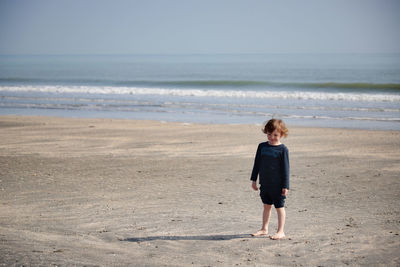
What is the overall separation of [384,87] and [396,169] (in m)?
28.2

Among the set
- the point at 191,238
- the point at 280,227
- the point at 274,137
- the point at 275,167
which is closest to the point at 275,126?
the point at 274,137

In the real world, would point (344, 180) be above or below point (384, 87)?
below

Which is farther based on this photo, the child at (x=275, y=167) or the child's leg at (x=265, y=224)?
the child's leg at (x=265, y=224)

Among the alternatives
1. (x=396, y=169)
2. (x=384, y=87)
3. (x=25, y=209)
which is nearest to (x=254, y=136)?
(x=396, y=169)

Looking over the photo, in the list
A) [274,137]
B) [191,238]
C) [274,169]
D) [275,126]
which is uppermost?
[275,126]

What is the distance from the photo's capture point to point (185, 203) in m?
6.43

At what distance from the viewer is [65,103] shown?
80.9 ft

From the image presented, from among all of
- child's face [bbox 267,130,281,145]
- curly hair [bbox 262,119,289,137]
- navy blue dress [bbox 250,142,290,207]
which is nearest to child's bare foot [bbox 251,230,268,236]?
navy blue dress [bbox 250,142,290,207]

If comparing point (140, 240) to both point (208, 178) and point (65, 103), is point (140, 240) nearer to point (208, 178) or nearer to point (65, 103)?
point (208, 178)

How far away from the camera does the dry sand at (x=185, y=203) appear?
4.56 meters

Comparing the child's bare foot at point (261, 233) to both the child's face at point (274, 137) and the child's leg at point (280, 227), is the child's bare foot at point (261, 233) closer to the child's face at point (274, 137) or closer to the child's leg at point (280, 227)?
the child's leg at point (280, 227)

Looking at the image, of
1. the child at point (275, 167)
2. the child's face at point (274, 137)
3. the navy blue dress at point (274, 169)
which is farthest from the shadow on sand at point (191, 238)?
the child's face at point (274, 137)

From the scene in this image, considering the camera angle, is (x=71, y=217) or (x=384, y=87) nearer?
(x=71, y=217)

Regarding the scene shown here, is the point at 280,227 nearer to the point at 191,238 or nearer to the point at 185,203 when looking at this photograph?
the point at 191,238
